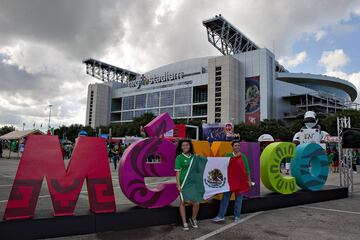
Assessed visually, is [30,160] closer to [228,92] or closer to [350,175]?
[350,175]

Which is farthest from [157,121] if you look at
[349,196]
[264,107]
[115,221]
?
[264,107]

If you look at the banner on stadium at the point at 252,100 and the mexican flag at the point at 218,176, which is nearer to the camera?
the mexican flag at the point at 218,176

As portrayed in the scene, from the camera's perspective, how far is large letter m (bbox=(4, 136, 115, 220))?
4.97 metres

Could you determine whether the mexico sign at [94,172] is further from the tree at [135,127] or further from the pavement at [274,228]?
Answer: the tree at [135,127]

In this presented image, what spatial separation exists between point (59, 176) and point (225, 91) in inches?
2701

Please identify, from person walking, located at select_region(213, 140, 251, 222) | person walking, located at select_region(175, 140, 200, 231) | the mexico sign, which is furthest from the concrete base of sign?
person walking, located at select_region(175, 140, 200, 231)

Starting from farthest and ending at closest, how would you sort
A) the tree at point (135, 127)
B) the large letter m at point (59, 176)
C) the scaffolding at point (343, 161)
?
the tree at point (135, 127)
the scaffolding at point (343, 161)
the large letter m at point (59, 176)

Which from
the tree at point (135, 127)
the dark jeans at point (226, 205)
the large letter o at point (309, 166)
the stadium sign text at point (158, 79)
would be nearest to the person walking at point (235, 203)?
the dark jeans at point (226, 205)

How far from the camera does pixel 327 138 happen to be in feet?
77.7

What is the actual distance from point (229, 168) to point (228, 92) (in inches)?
2608

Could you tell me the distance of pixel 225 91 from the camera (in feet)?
236

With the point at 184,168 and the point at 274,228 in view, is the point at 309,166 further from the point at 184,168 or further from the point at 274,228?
the point at 184,168

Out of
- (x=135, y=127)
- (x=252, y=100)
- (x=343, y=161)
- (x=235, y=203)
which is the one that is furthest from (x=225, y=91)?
(x=235, y=203)

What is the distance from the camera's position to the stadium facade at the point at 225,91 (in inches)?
2835
